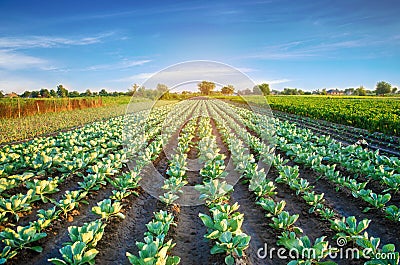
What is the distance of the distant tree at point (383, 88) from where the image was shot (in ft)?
261

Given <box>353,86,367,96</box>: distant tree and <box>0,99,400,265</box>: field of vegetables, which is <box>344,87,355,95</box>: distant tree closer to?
<box>353,86,367,96</box>: distant tree

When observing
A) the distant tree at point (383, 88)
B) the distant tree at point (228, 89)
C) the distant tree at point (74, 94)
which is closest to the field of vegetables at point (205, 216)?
the distant tree at point (228, 89)

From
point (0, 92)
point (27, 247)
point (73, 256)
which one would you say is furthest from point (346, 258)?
point (0, 92)

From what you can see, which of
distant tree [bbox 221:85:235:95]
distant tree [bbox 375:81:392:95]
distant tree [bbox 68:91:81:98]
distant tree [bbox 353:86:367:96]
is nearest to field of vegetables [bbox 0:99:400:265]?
distant tree [bbox 221:85:235:95]

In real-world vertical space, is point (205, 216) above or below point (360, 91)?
below

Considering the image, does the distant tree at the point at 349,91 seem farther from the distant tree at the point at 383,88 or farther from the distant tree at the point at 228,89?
the distant tree at the point at 228,89

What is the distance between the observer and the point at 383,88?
80.6m

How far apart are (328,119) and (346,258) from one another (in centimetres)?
1518

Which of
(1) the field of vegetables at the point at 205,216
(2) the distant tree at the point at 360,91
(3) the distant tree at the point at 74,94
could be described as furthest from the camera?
(2) the distant tree at the point at 360,91

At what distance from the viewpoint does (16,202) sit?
13.1ft

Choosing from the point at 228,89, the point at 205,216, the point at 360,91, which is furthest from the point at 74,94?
the point at 360,91

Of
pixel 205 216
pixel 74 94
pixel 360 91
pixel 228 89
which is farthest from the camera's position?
pixel 360 91

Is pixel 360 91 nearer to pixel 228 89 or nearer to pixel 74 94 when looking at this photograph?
pixel 74 94

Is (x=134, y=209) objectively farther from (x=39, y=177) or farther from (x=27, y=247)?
(x=39, y=177)
